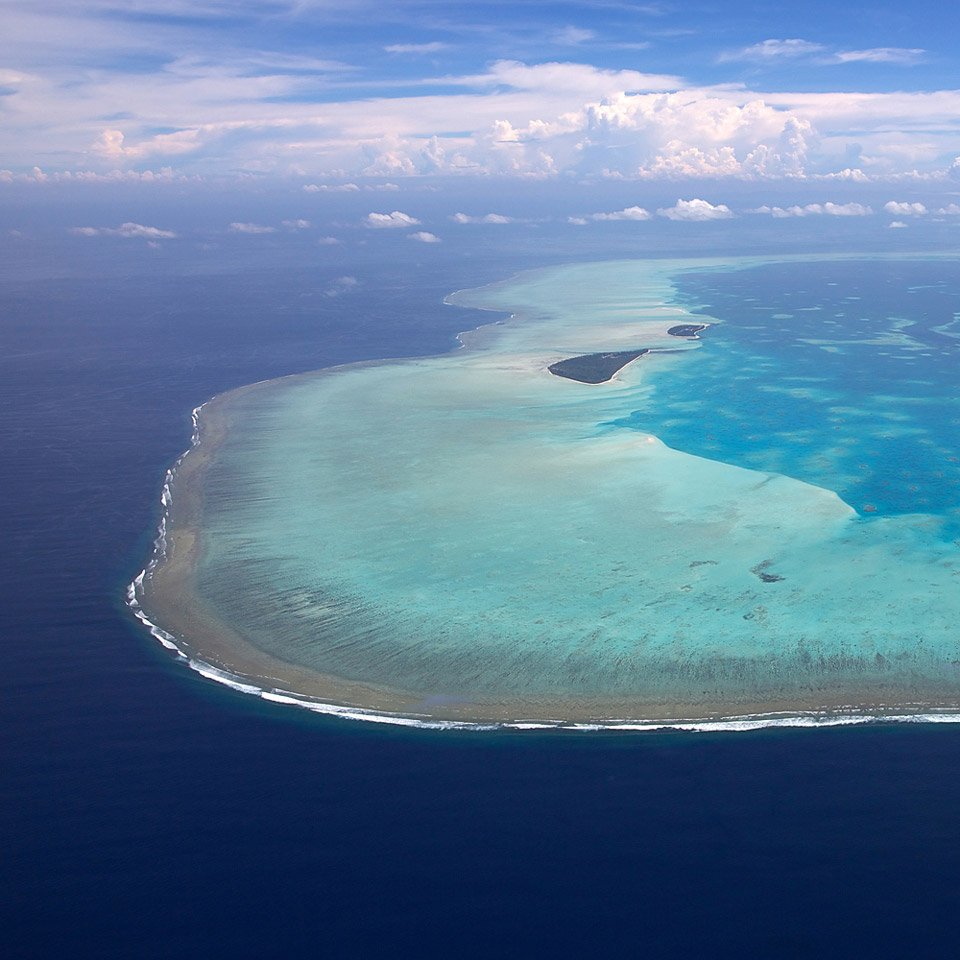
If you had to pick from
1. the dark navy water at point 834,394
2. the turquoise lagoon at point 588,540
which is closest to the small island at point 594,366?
the turquoise lagoon at point 588,540

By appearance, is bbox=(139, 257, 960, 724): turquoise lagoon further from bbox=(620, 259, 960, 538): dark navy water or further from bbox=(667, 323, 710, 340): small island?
bbox=(667, 323, 710, 340): small island

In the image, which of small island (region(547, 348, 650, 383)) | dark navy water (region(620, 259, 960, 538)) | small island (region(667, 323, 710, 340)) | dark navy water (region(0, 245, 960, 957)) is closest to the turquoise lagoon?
dark navy water (region(620, 259, 960, 538))

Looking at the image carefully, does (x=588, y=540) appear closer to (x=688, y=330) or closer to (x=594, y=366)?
(x=594, y=366)

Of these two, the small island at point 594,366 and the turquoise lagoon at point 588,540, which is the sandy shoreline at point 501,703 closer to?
the turquoise lagoon at point 588,540

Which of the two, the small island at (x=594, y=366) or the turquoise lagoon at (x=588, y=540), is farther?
the small island at (x=594, y=366)

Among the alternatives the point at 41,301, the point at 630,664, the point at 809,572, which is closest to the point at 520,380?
the point at 809,572

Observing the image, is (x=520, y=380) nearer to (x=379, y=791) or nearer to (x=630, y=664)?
(x=630, y=664)

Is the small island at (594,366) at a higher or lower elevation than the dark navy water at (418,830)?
higher
